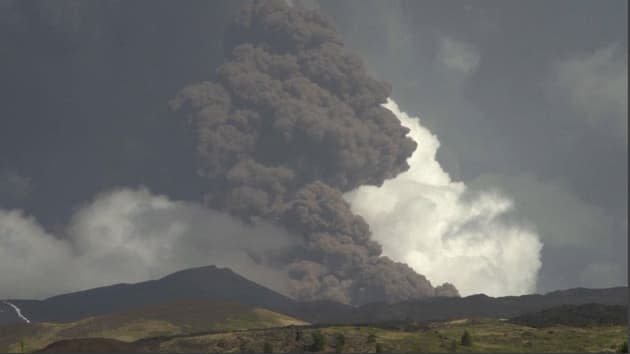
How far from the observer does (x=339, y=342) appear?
14838cm

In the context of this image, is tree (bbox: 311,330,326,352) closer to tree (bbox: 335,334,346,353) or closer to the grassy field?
the grassy field

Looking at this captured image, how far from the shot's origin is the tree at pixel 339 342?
145375 millimetres

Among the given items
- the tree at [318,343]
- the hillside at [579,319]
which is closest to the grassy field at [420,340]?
the tree at [318,343]

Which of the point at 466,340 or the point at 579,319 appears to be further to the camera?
the point at 579,319

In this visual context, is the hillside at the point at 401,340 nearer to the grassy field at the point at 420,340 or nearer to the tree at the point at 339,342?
the grassy field at the point at 420,340

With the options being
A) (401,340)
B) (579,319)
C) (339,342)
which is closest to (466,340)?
(401,340)

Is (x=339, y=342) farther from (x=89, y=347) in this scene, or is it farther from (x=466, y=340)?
(x=89, y=347)

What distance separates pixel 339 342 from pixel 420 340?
1443 cm

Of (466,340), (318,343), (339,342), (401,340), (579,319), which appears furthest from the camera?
(579,319)

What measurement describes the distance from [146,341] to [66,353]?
1833 inches

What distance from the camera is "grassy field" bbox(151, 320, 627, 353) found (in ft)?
472

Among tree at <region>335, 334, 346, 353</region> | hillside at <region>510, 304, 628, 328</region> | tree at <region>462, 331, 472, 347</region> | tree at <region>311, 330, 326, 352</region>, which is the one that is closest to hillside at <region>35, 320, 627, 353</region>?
tree at <region>335, 334, 346, 353</region>

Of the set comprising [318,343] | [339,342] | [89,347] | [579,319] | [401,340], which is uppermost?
[579,319]

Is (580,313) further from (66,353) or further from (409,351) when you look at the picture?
(66,353)
